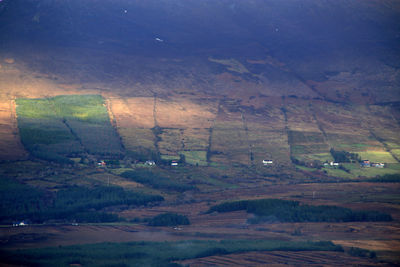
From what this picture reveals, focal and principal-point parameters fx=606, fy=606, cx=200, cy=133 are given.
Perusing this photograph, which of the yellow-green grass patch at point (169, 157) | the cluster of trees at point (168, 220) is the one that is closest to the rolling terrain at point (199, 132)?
the yellow-green grass patch at point (169, 157)

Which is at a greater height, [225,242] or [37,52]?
[37,52]

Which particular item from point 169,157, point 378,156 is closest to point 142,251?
point 169,157

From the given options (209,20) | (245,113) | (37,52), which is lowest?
(245,113)

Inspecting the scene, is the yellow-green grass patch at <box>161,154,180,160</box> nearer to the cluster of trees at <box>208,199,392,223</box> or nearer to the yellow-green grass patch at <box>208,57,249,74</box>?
the cluster of trees at <box>208,199,392,223</box>

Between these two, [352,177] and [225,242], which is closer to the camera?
[225,242]

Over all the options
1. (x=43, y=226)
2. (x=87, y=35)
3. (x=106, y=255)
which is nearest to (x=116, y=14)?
(x=87, y=35)

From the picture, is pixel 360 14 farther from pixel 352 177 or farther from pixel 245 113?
pixel 352 177

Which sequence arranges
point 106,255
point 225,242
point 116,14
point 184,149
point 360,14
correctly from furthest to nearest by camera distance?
point 360,14
point 116,14
point 184,149
point 225,242
point 106,255

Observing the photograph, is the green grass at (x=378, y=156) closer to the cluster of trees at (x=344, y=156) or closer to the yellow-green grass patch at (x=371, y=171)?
the cluster of trees at (x=344, y=156)
